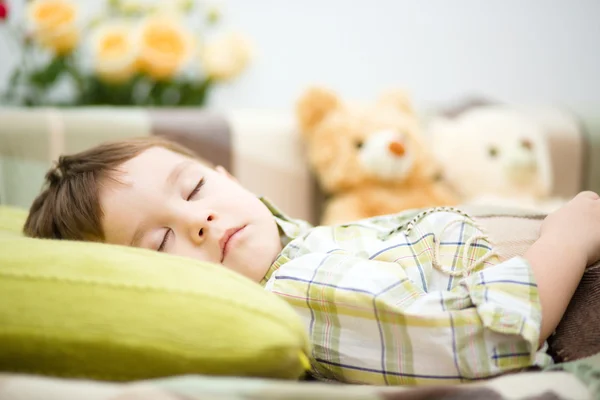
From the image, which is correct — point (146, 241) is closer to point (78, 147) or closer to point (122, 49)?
point (78, 147)

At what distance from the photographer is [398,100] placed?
1546 mm

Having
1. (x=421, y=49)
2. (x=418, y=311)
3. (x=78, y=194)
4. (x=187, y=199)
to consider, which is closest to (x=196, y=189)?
(x=187, y=199)

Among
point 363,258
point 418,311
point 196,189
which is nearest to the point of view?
point 418,311

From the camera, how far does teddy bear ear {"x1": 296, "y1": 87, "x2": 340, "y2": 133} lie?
1.44 m

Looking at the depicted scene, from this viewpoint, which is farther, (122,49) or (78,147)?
(122,49)

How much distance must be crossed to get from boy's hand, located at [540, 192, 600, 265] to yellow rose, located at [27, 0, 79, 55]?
1454 millimetres

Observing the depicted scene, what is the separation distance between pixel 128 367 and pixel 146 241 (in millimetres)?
328

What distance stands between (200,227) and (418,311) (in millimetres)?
354

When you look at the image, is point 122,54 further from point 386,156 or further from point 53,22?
point 386,156

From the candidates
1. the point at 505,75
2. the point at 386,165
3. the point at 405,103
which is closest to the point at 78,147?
the point at 386,165

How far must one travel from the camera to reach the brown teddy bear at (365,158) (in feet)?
4.54

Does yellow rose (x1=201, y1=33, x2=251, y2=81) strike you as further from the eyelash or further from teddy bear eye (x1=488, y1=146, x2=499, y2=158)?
the eyelash

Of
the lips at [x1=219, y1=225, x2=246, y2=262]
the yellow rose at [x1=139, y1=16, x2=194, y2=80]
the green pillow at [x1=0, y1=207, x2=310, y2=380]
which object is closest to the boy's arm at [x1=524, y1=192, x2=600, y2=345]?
the green pillow at [x1=0, y1=207, x2=310, y2=380]

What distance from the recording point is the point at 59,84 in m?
1.81
